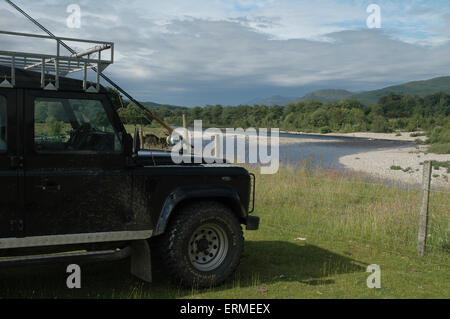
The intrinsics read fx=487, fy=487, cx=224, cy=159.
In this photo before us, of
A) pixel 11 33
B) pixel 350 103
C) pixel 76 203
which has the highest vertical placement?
pixel 350 103

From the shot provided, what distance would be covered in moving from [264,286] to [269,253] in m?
1.76

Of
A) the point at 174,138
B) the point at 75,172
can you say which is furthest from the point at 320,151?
the point at 75,172

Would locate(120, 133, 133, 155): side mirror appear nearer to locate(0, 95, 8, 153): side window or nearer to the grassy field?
locate(0, 95, 8, 153): side window

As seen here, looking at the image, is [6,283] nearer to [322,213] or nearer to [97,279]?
[97,279]

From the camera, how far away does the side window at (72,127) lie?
4863mm

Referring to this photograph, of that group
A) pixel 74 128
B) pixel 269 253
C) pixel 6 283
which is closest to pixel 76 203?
pixel 74 128

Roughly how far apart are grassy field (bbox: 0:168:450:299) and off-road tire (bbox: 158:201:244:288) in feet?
0.59

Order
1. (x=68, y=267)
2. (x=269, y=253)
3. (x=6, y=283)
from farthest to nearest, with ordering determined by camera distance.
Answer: (x=269, y=253)
(x=68, y=267)
(x=6, y=283)

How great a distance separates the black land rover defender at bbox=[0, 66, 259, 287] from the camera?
4.70m

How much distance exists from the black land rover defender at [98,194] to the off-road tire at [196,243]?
0.04ft

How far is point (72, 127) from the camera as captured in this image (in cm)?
507

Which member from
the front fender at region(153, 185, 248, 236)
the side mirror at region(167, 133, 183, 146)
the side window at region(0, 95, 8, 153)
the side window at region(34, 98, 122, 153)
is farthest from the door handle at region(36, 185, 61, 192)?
the side mirror at region(167, 133, 183, 146)

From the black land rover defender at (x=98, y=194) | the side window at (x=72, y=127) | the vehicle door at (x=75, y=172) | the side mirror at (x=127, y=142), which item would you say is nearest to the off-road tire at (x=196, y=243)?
the black land rover defender at (x=98, y=194)

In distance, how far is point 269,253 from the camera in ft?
25.3
